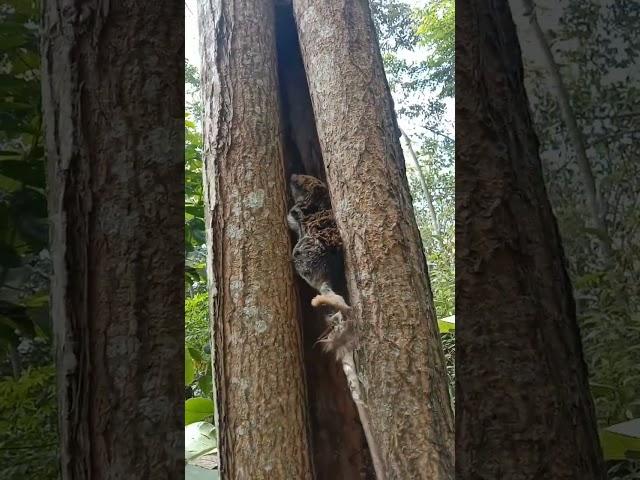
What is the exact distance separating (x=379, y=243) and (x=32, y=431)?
3.76ft

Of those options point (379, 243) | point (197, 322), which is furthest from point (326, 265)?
point (197, 322)

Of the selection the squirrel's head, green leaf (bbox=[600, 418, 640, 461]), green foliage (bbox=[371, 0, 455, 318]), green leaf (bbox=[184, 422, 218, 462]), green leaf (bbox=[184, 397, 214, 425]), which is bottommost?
green leaf (bbox=[184, 422, 218, 462])

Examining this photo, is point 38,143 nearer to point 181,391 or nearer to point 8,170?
point 8,170

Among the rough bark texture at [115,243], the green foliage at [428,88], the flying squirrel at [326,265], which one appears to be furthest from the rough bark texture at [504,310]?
the green foliage at [428,88]

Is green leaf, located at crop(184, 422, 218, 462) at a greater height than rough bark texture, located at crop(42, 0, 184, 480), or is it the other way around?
rough bark texture, located at crop(42, 0, 184, 480)

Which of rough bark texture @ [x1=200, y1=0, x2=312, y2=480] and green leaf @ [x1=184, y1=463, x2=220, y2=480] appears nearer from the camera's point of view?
rough bark texture @ [x1=200, y1=0, x2=312, y2=480]

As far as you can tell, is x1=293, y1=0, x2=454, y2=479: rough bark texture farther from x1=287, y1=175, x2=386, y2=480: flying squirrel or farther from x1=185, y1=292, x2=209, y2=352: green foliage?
x1=185, y1=292, x2=209, y2=352: green foliage

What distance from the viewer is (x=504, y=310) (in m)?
0.79

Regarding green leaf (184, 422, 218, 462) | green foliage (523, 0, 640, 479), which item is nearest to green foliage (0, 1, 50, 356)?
green foliage (523, 0, 640, 479)

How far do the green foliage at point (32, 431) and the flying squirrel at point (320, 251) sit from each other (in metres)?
1.12

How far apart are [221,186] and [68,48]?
4.02 ft

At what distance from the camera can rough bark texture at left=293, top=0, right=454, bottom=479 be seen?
1.76 meters

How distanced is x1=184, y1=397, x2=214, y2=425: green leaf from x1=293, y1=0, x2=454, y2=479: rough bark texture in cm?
83

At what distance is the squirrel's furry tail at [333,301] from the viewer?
1.95 m
